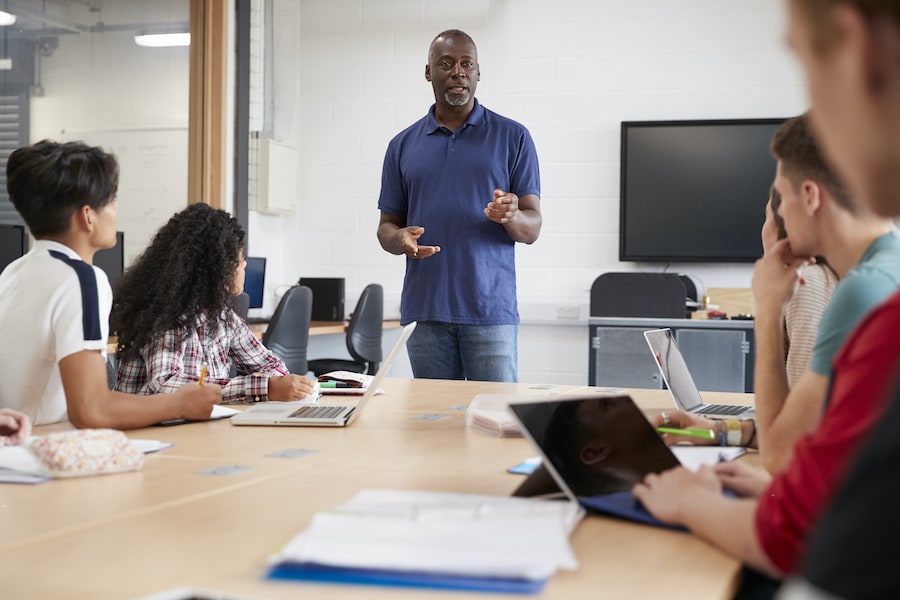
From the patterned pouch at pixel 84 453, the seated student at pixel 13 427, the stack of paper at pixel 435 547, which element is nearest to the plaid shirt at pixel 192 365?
the seated student at pixel 13 427

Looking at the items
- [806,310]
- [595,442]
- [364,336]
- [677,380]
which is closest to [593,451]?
[595,442]

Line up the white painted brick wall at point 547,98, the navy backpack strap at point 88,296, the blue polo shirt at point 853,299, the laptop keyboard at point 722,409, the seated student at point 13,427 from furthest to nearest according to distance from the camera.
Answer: the white painted brick wall at point 547,98 → the laptop keyboard at point 722,409 → the navy backpack strap at point 88,296 → the seated student at point 13,427 → the blue polo shirt at point 853,299

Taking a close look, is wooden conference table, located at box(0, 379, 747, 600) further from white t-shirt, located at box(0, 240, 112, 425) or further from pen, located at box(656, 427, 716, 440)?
pen, located at box(656, 427, 716, 440)

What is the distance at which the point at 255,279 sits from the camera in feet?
17.1

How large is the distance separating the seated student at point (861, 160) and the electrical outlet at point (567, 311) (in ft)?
16.1

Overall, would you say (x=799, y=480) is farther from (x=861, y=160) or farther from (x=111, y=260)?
(x=111, y=260)

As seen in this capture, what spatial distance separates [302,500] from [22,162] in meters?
1.01

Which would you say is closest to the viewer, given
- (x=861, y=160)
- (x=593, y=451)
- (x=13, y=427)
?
(x=861, y=160)

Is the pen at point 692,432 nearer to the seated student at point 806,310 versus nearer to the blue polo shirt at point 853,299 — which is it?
the seated student at point 806,310

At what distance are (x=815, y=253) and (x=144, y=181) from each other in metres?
4.29

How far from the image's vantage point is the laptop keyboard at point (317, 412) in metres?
1.88

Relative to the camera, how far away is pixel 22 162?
5.83 feet

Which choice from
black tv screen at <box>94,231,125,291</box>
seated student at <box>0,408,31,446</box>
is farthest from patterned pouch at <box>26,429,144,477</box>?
black tv screen at <box>94,231,125,291</box>

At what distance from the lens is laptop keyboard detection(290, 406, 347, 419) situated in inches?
73.9
